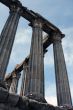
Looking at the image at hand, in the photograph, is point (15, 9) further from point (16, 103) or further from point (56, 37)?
point (16, 103)

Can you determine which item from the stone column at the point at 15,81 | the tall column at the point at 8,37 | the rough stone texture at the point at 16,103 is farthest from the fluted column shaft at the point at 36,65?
the rough stone texture at the point at 16,103

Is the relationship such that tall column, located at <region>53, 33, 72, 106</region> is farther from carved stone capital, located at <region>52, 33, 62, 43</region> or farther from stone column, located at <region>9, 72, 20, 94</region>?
stone column, located at <region>9, 72, 20, 94</region>

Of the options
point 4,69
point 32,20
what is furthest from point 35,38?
point 4,69

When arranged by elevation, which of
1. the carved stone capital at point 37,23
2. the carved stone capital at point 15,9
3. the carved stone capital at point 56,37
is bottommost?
the carved stone capital at point 56,37

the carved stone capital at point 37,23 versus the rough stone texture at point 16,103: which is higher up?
the carved stone capital at point 37,23

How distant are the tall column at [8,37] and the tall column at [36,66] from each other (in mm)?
3422

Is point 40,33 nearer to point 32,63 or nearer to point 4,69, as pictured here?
point 32,63

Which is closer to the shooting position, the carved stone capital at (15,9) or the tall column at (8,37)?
the tall column at (8,37)

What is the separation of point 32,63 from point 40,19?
9.52 metres

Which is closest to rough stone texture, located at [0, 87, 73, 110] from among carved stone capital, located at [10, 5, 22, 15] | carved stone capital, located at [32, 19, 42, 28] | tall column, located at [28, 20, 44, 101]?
tall column, located at [28, 20, 44, 101]

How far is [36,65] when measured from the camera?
98.6ft

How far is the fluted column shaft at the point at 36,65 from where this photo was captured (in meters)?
27.7

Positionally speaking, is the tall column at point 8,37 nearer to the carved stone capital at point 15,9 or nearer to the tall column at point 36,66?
the carved stone capital at point 15,9

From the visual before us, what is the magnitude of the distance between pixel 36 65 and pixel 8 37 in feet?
16.3
